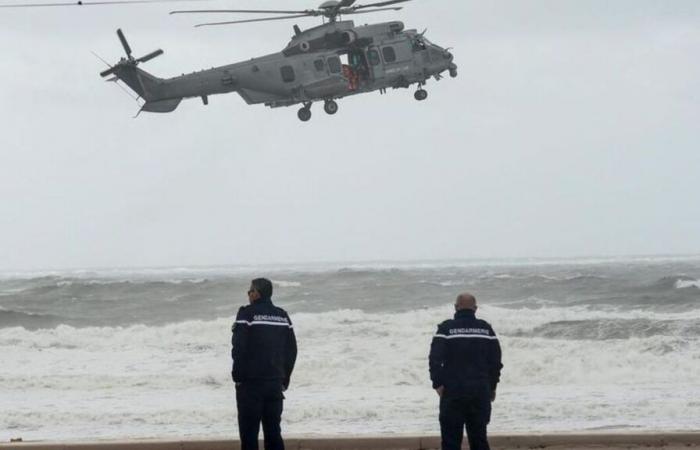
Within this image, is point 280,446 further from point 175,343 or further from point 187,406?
point 175,343

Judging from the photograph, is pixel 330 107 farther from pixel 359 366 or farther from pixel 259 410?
pixel 259 410

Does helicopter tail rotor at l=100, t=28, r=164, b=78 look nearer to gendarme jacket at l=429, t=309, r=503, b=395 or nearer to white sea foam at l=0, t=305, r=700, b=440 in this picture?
Result: white sea foam at l=0, t=305, r=700, b=440

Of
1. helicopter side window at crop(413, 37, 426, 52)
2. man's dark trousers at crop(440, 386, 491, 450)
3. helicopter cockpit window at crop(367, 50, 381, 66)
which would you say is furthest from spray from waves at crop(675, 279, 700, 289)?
man's dark trousers at crop(440, 386, 491, 450)

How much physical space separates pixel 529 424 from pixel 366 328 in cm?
1541

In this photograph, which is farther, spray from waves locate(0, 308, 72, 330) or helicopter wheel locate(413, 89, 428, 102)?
spray from waves locate(0, 308, 72, 330)

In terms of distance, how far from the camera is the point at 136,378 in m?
21.9

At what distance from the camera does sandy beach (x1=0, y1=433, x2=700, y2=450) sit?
32.1 feet

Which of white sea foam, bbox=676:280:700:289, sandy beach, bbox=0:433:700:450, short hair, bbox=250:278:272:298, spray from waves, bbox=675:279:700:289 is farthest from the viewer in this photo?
white sea foam, bbox=676:280:700:289

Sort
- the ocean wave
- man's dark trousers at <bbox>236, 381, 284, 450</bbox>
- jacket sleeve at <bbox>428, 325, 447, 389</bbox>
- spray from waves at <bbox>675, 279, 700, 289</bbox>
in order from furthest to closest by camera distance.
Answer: spray from waves at <bbox>675, 279, 700, 289</bbox> → the ocean wave → man's dark trousers at <bbox>236, 381, 284, 450</bbox> → jacket sleeve at <bbox>428, 325, 447, 389</bbox>

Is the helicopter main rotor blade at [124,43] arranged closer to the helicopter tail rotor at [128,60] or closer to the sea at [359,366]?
the helicopter tail rotor at [128,60]

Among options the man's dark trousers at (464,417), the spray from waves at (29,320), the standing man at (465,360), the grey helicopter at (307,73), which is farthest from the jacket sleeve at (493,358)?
the spray from waves at (29,320)

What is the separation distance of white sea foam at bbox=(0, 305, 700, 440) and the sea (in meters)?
0.04

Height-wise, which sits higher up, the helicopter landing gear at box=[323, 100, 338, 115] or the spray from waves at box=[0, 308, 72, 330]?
the helicopter landing gear at box=[323, 100, 338, 115]

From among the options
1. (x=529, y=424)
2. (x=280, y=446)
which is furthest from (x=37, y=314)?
(x=280, y=446)
